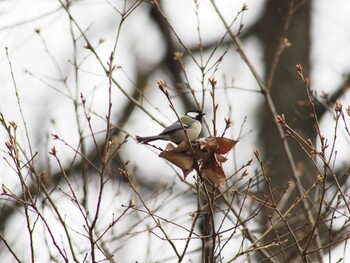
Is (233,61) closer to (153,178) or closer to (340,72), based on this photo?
(153,178)

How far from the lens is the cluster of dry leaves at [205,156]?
368 cm

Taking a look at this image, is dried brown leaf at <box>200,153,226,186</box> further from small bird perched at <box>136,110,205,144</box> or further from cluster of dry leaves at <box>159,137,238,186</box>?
small bird perched at <box>136,110,205,144</box>

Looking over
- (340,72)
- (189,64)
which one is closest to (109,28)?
(189,64)

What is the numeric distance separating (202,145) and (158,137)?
1.22 m

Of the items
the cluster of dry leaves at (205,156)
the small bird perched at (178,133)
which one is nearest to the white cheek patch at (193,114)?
the small bird perched at (178,133)

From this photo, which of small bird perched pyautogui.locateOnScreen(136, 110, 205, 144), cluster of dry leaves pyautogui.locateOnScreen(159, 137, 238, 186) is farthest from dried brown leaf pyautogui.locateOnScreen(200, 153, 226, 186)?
small bird perched pyautogui.locateOnScreen(136, 110, 205, 144)

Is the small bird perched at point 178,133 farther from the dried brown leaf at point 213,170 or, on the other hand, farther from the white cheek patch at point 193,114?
the dried brown leaf at point 213,170

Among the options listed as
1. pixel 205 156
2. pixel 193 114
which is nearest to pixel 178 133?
pixel 193 114

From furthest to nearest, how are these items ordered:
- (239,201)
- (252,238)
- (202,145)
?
(239,201) < (252,238) < (202,145)

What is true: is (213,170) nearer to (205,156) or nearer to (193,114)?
(205,156)

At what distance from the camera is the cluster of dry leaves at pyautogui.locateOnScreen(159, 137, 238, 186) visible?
12.1 feet

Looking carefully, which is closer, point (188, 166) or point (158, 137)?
point (188, 166)

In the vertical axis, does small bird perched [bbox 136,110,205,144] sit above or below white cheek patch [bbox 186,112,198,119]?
below

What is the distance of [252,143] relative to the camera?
9.02 m
